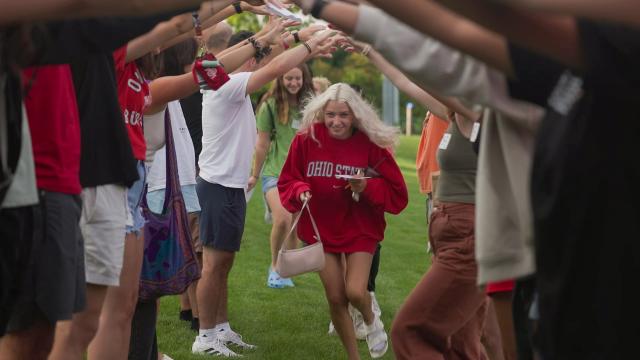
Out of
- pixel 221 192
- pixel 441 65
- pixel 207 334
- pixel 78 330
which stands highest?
pixel 441 65

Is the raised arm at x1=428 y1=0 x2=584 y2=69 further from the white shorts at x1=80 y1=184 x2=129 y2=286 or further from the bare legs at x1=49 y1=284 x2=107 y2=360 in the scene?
the bare legs at x1=49 y1=284 x2=107 y2=360

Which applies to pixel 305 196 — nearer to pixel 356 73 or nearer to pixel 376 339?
pixel 376 339

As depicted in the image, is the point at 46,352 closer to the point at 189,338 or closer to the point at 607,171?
the point at 607,171

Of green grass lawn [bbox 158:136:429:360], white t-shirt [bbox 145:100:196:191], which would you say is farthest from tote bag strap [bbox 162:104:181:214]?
green grass lawn [bbox 158:136:429:360]

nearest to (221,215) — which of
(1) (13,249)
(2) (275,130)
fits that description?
(2) (275,130)

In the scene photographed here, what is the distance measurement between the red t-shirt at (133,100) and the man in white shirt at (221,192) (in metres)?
2.63

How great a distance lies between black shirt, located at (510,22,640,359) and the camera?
2982mm

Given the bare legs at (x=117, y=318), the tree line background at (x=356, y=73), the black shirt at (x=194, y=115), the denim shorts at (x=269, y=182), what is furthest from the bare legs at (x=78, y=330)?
the tree line background at (x=356, y=73)

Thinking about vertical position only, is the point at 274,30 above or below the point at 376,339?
above

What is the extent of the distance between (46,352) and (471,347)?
10.5 ft

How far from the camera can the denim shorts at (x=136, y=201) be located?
561 cm

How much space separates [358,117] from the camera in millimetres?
8469

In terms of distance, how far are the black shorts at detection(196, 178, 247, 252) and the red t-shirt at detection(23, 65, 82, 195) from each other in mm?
4413

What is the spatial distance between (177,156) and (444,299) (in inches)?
84.0
